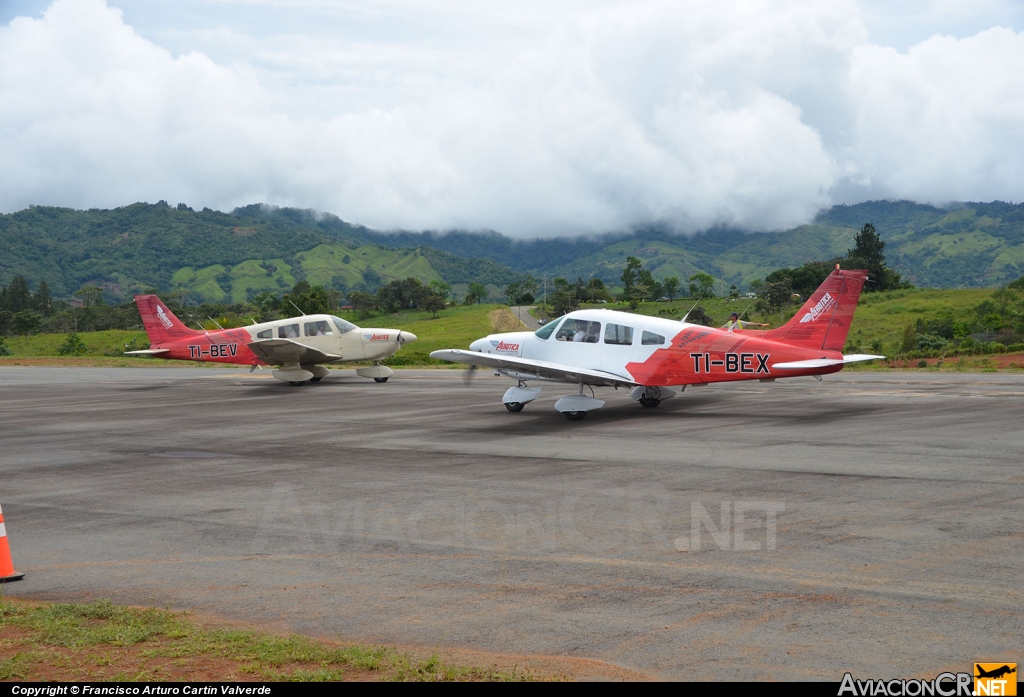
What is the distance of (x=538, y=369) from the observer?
17562 millimetres

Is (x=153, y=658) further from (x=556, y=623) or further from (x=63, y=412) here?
(x=63, y=412)

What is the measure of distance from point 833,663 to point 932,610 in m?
1.31

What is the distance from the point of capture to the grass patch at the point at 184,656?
4902 millimetres

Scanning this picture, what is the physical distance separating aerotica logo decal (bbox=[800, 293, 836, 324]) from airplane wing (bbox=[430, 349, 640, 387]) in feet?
11.9

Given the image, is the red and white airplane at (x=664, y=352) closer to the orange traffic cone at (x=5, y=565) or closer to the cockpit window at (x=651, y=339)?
the cockpit window at (x=651, y=339)

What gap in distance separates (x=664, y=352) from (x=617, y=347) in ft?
3.27

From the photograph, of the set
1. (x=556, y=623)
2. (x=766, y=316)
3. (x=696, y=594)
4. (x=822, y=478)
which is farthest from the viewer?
(x=766, y=316)

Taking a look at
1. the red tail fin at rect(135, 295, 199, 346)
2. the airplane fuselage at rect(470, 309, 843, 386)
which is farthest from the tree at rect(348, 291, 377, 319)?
the airplane fuselage at rect(470, 309, 843, 386)

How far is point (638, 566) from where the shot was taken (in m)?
7.14

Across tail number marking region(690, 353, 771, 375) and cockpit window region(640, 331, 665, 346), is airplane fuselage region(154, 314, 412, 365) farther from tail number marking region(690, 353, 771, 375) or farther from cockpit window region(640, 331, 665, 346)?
tail number marking region(690, 353, 771, 375)

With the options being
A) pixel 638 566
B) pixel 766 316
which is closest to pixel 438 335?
pixel 766 316

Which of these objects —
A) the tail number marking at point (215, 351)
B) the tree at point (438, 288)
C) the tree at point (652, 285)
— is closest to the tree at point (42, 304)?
the tree at point (438, 288)

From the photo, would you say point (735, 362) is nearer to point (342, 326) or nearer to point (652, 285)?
point (342, 326)

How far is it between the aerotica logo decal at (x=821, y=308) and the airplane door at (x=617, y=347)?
11.3 feet
